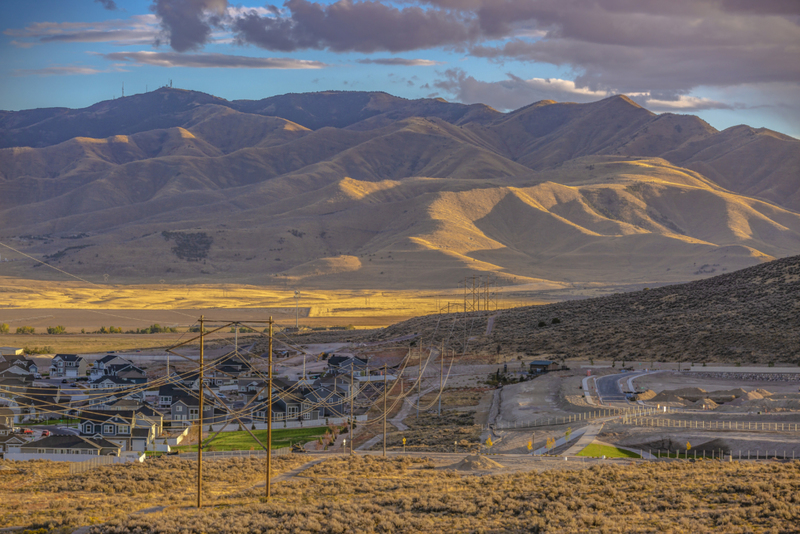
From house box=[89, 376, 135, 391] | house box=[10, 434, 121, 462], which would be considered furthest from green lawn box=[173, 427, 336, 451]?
house box=[89, 376, 135, 391]

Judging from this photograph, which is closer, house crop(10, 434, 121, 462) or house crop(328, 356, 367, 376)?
house crop(10, 434, 121, 462)

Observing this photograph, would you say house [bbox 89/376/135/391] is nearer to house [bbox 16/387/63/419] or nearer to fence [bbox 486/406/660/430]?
house [bbox 16/387/63/419]

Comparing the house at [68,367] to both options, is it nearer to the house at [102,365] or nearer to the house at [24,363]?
the house at [102,365]

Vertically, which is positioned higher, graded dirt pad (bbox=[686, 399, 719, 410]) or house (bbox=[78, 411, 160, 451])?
graded dirt pad (bbox=[686, 399, 719, 410])

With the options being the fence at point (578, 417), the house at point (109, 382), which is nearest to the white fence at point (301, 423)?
the fence at point (578, 417)

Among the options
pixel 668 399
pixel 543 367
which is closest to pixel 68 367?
pixel 543 367

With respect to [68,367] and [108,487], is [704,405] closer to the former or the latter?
[108,487]

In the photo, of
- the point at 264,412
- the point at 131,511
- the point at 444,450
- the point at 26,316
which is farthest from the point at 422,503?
the point at 26,316
